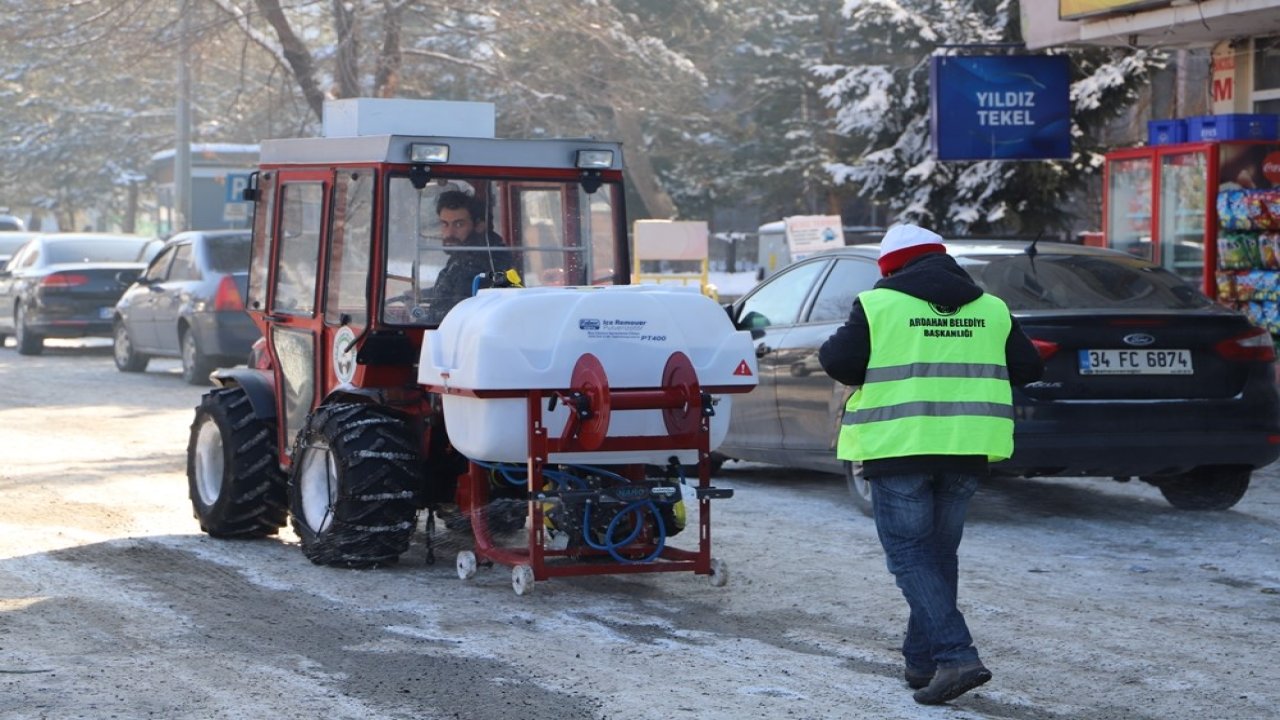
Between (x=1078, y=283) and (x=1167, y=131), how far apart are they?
6.50 meters

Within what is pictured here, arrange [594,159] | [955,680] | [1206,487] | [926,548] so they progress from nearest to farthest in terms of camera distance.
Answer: [955,680] → [926,548] → [594,159] → [1206,487]

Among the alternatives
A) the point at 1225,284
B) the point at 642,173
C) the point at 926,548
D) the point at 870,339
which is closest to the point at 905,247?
the point at 870,339

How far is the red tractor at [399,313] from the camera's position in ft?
25.9

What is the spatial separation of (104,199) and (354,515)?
66.1m

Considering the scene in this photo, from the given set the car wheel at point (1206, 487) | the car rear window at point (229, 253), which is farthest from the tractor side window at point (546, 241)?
the car rear window at point (229, 253)

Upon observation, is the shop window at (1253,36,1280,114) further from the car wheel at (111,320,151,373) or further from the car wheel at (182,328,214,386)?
the car wheel at (111,320,151,373)

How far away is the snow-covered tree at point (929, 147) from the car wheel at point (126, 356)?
9905 millimetres

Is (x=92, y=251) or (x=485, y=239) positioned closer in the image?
(x=485, y=239)

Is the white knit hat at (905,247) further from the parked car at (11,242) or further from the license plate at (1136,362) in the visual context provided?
the parked car at (11,242)

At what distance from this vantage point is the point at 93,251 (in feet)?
79.6

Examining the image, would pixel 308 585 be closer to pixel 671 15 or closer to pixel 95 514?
pixel 95 514

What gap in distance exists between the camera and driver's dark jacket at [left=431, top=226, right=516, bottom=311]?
27.2 ft

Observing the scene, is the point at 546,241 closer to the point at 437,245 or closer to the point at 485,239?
the point at 485,239

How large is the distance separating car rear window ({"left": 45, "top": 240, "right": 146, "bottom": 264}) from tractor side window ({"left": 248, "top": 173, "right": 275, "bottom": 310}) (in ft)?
49.6
